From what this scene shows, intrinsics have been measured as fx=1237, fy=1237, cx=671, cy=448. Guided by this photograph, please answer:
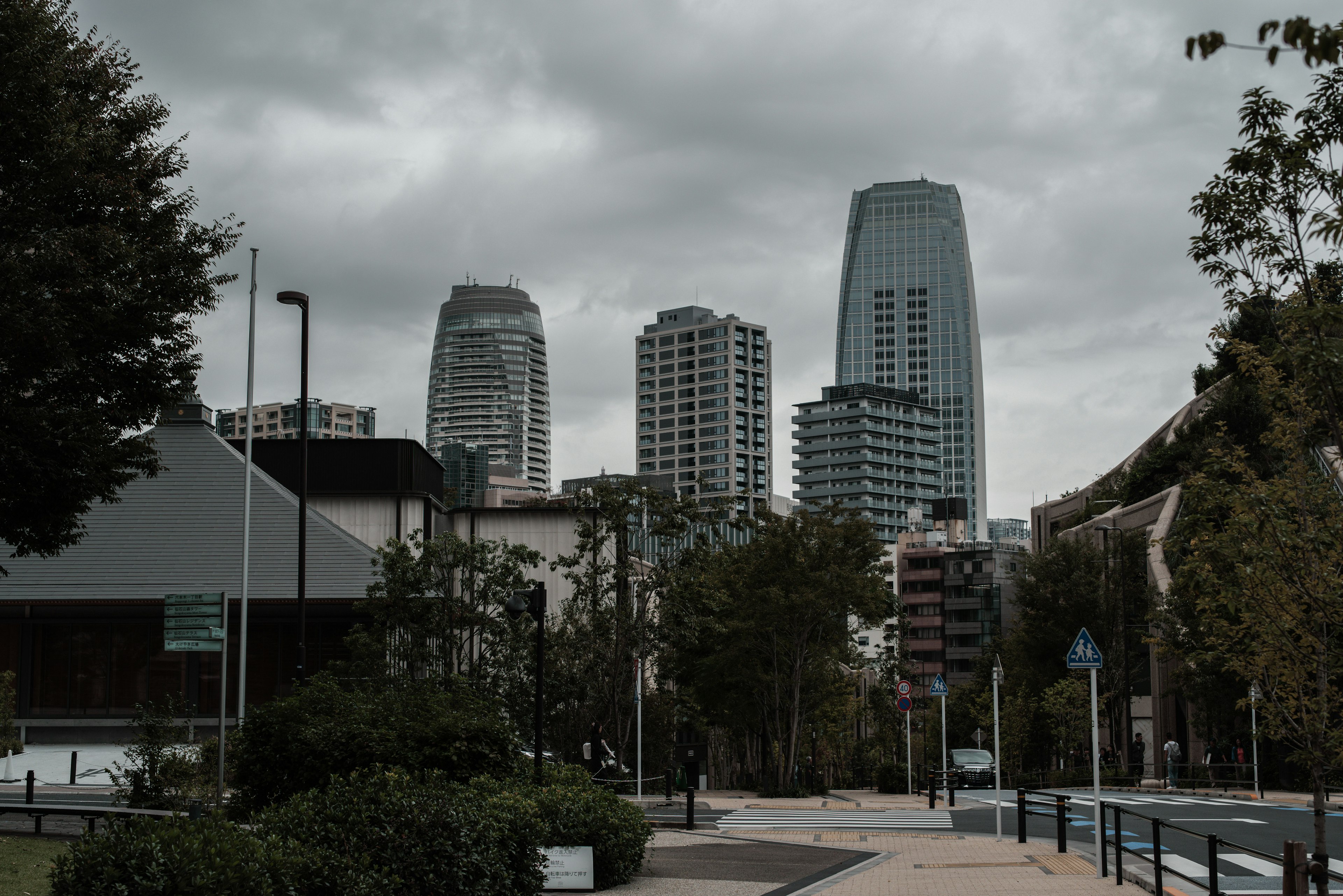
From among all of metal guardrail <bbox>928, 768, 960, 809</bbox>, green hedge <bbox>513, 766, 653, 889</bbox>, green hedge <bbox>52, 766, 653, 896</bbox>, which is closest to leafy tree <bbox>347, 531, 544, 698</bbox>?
metal guardrail <bbox>928, 768, 960, 809</bbox>

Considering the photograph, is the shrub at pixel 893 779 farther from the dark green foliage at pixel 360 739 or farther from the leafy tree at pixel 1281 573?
the dark green foliage at pixel 360 739

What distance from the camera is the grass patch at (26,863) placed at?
1230 centimetres

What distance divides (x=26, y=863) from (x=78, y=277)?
7.81 metres

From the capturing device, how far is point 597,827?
1488cm

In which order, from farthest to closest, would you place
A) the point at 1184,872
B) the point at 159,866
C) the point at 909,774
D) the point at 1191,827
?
the point at 909,774 → the point at 1191,827 → the point at 1184,872 → the point at 159,866

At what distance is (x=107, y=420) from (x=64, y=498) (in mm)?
1324

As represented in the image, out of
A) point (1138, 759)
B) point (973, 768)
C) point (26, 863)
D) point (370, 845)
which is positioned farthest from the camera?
point (1138, 759)

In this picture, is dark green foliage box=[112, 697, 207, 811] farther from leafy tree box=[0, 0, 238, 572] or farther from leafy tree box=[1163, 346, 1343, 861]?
leafy tree box=[1163, 346, 1343, 861]

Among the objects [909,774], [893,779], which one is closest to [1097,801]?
[909,774]

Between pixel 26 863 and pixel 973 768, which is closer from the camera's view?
pixel 26 863

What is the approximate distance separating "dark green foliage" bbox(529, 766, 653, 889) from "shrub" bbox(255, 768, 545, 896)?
152 centimetres

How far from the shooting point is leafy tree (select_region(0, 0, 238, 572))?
1700 cm

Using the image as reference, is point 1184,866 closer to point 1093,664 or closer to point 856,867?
point 1093,664

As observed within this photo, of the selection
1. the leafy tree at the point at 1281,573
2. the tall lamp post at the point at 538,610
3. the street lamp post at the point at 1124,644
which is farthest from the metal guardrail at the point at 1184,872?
the street lamp post at the point at 1124,644
